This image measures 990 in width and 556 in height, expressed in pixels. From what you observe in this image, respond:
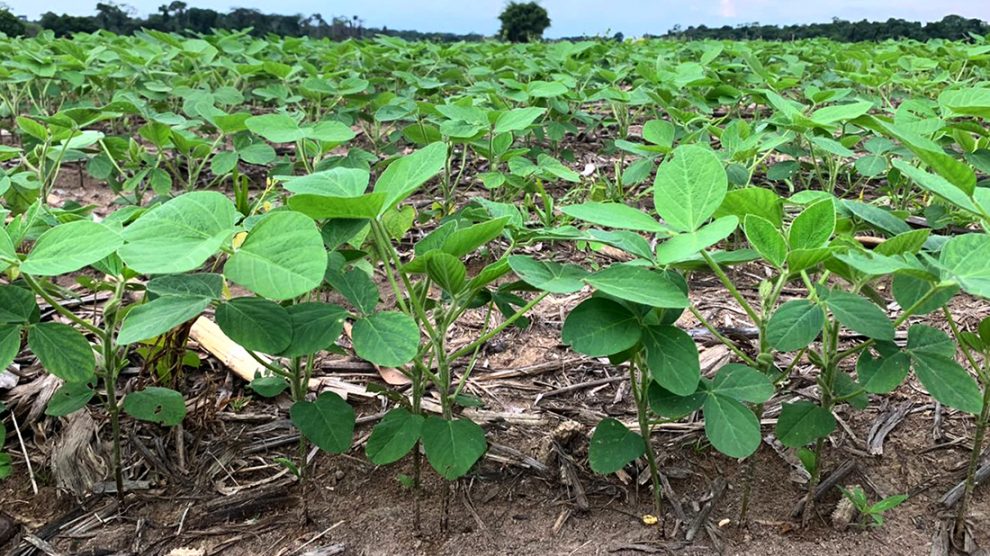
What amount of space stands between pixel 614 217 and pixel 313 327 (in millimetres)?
360

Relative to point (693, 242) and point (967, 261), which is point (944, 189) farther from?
point (693, 242)

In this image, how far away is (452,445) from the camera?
0.93 metres

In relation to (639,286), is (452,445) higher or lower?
lower

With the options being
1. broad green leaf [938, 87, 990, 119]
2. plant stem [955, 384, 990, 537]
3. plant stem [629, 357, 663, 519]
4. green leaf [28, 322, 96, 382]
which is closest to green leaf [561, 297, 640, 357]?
plant stem [629, 357, 663, 519]

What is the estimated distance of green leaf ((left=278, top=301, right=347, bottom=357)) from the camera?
0.82 metres

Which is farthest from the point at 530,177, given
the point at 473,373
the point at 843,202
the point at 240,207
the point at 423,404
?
the point at 843,202

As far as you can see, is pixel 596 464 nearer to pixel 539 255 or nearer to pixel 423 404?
pixel 423 404

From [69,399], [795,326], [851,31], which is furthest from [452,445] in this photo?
[851,31]

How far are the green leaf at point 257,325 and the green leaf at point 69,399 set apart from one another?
0.34m

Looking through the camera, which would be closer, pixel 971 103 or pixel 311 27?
pixel 971 103

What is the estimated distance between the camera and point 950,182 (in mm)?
905

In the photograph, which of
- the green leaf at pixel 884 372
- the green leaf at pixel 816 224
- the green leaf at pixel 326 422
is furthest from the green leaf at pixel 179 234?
the green leaf at pixel 884 372

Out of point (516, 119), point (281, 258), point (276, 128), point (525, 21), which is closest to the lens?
point (281, 258)

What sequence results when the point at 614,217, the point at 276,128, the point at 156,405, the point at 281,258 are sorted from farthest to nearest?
the point at 276,128 < the point at 156,405 < the point at 614,217 < the point at 281,258
